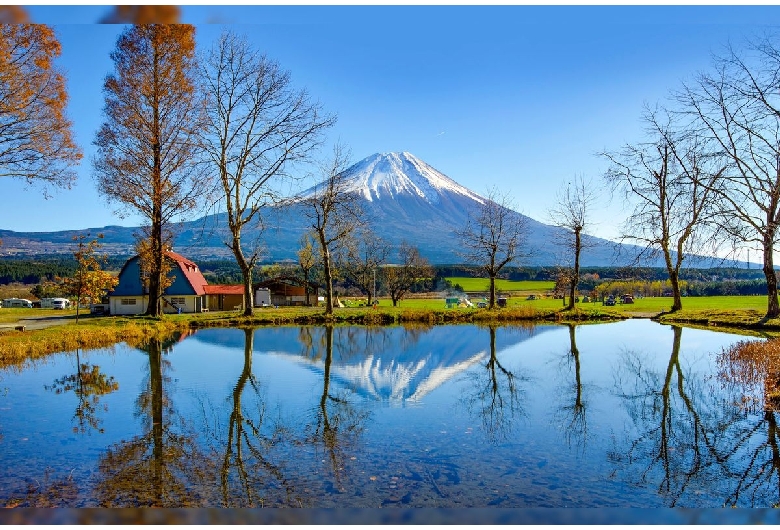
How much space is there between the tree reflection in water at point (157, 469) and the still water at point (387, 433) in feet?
0.10

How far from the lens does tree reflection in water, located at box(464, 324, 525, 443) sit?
895 centimetres

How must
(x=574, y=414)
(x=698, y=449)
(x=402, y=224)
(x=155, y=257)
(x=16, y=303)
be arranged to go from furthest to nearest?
(x=402, y=224)
(x=16, y=303)
(x=155, y=257)
(x=574, y=414)
(x=698, y=449)

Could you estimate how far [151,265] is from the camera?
87.1 ft

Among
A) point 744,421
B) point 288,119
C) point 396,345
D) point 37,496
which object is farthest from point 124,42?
point 744,421

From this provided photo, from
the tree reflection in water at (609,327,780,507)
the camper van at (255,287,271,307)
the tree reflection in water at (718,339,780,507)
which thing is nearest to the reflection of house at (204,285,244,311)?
the camper van at (255,287,271,307)

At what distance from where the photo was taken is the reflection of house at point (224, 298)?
164ft

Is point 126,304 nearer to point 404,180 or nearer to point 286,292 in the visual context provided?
point 286,292

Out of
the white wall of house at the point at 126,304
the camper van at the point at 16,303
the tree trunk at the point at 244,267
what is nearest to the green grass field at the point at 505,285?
the white wall of house at the point at 126,304

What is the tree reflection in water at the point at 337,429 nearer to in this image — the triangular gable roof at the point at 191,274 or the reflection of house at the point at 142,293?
the reflection of house at the point at 142,293

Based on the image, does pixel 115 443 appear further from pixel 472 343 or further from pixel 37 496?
pixel 472 343

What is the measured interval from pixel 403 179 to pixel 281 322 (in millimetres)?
162979

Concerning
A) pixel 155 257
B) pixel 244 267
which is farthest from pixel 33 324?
pixel 244 267

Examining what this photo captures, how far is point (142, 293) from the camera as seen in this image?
42375 mm

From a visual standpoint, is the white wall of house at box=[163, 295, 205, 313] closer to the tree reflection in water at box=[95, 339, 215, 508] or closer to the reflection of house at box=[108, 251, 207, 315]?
the reflection of house at box=[108, 251, 207, 315]
